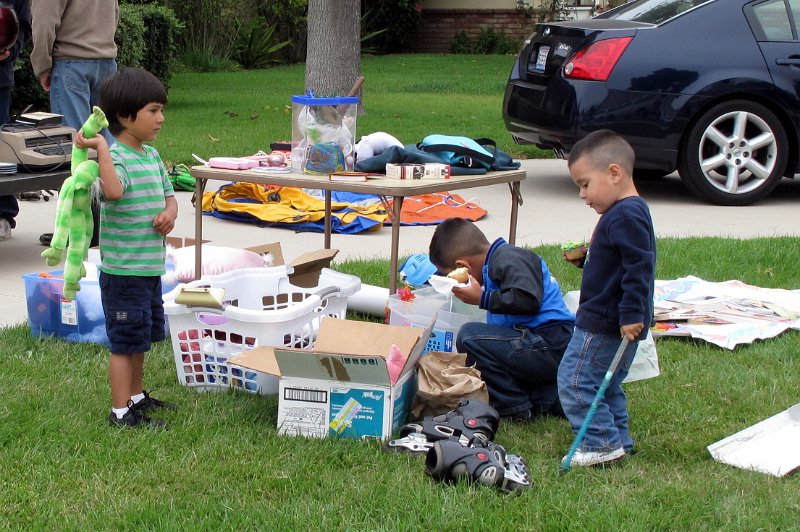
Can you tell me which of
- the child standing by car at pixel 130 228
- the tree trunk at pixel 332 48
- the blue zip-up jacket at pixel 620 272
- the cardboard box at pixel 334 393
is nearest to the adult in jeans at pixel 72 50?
the child standing by car at pixel 130 228

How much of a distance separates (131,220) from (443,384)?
1.29 metres

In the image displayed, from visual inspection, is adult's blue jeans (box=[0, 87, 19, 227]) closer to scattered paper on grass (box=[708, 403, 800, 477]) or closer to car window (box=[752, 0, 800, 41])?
scattered paper on grass (box=[708, 403, 800, 477])

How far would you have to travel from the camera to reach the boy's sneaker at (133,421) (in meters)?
3.85

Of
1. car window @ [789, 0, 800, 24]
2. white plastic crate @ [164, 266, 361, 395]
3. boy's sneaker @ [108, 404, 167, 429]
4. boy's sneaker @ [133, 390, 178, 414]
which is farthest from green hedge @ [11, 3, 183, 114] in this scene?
boy's sneaker @ [108, 404, 167, 429]

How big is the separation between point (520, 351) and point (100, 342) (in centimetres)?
200

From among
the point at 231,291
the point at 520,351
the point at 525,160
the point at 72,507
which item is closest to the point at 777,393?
the point at 520,351

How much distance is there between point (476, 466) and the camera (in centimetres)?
338

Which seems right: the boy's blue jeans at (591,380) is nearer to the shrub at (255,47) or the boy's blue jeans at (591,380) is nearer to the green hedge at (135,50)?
the green hedge at (135,50)

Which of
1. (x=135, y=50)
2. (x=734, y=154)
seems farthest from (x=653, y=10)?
(x=135, y=50)

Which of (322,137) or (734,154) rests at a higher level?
(322,137)

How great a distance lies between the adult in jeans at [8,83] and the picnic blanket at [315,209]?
1459 millimetres

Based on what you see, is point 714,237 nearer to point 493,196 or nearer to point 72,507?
point 493,196

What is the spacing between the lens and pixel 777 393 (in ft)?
14.1

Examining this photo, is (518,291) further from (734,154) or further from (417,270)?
(734,154)
